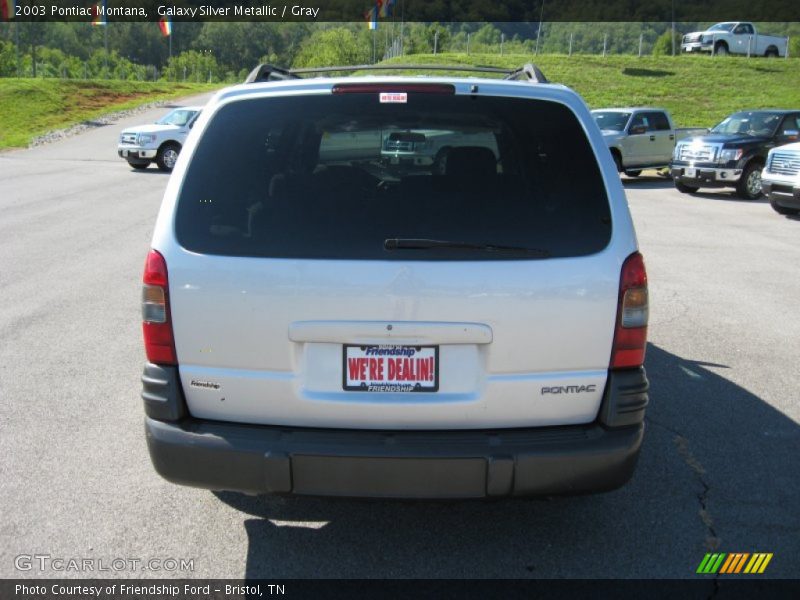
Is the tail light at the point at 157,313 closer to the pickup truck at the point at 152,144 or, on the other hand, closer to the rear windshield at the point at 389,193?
the rear windshield at the point at 389,193

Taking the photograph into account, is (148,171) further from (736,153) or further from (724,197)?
(736,153)

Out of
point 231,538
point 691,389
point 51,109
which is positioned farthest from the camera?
point 51,109

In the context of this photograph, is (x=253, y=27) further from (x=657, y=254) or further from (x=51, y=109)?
(x=657, y=254)

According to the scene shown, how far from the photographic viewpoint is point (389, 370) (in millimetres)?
3109

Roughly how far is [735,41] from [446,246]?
56415mm

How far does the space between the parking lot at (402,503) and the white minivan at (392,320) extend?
0.41 m

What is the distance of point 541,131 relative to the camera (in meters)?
3.38

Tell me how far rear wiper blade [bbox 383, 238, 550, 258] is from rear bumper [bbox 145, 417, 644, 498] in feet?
2.26

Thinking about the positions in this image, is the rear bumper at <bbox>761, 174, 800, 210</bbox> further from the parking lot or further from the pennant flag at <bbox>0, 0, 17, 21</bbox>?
the pennant flag at <bbox>0, 0, 17, 21</bbox>

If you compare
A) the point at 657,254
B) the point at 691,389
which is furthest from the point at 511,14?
the point at 691,389

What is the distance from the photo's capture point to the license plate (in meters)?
3.10

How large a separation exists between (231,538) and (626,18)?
101178mm

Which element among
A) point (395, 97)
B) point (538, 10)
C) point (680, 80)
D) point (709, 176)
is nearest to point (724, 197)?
point (709, 176)

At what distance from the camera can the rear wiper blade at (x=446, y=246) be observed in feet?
10.1
